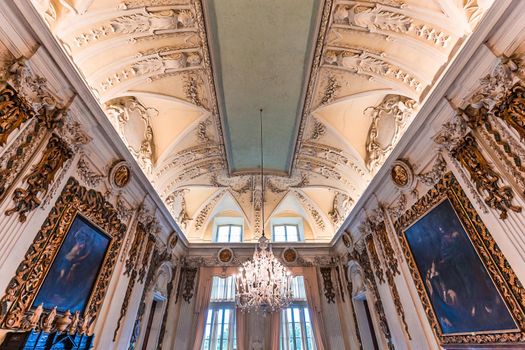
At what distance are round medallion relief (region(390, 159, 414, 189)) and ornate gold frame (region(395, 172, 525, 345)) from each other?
0.41 meters

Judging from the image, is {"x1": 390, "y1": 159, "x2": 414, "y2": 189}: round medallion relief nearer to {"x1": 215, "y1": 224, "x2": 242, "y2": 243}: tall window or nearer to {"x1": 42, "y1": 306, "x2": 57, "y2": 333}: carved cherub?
{"x1": 42, "y1": 306, "x2": 57, "y2": 333}: carved cherub

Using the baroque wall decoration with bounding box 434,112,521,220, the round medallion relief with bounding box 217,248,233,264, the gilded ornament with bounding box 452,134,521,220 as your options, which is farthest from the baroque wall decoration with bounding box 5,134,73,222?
the round medallion relief with bounding box 217,248,233,264

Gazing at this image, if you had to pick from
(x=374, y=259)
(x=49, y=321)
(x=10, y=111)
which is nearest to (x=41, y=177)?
(x=10, y=111)

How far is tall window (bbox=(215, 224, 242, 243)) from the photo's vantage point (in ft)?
31.8

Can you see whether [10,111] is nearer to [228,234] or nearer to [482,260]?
[482,260]

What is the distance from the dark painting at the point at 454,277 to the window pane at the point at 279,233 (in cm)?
559

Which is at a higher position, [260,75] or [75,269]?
[260,75]

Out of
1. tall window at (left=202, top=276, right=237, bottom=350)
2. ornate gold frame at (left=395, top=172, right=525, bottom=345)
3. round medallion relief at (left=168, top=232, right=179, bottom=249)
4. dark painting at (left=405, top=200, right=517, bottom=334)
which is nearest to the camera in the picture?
ornate gold frame at (left=395, top=172, right=525, bottom=345)

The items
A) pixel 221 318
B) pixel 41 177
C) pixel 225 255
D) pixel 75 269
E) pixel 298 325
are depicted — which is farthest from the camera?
pixel 225 255

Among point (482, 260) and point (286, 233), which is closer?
point (482, 260)

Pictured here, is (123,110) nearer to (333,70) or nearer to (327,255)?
(333,70)

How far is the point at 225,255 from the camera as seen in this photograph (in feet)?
28.9

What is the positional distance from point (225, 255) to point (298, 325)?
10.8 ft

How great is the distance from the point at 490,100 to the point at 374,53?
2103 millimetres
